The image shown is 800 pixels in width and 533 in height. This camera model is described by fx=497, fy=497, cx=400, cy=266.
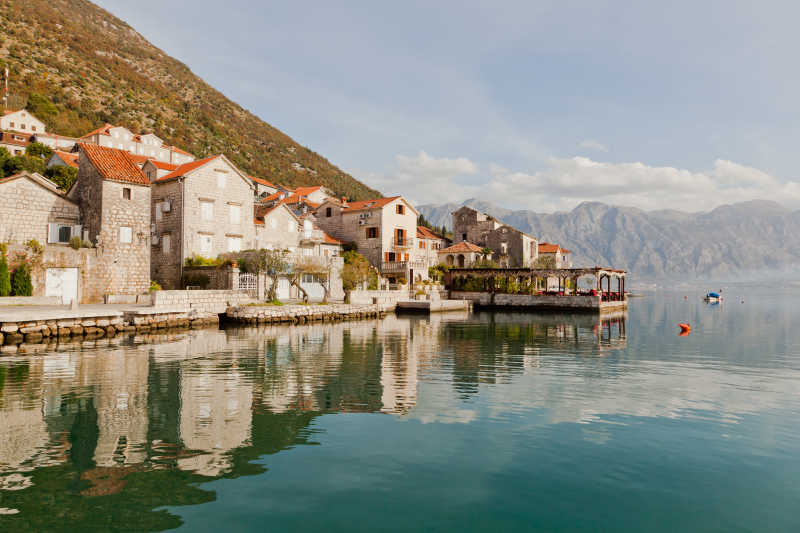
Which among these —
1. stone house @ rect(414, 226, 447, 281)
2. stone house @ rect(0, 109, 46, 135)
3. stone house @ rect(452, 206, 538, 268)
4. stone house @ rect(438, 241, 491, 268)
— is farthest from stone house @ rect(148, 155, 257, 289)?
stone house @ rect(0, 109, 46, 135)

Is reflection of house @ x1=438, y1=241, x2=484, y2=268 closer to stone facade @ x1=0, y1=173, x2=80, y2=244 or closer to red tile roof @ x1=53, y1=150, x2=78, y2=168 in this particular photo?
red tile roof @ x1=53, y1=150, x2=78, y2=168

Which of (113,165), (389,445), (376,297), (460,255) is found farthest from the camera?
(460,255)

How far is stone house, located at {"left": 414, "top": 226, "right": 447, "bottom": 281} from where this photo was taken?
2611 inches

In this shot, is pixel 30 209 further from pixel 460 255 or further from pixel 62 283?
pixel 460 255

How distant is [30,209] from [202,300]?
575 inches

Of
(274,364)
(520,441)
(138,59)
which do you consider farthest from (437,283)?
(138,59)

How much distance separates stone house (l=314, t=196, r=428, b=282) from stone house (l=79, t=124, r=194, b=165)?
3846cm

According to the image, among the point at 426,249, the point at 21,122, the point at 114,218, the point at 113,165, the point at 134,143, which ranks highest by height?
the point at 21,122

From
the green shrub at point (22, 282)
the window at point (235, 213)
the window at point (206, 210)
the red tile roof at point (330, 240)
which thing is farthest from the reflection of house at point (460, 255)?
the green shrub at point (22, 282)

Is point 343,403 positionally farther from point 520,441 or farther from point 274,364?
point 274,364

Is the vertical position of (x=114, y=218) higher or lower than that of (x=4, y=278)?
higher

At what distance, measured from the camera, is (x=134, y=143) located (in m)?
91.4

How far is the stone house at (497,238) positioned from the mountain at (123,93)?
52444 millimetres

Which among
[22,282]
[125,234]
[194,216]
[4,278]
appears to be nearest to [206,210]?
[194,216]
